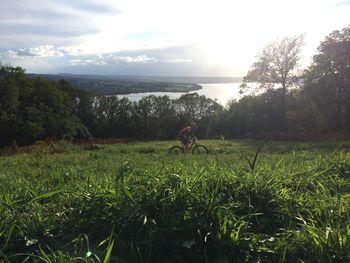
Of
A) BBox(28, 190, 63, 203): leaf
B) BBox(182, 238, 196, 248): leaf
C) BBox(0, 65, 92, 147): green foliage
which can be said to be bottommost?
BBox(0, 65, 92, 147): green foliage

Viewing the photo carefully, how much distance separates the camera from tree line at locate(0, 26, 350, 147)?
34.0m

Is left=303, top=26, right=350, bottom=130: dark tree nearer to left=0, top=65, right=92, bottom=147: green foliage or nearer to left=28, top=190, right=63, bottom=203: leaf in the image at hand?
left=0, top=65, right=92, bottom=147: green foliage

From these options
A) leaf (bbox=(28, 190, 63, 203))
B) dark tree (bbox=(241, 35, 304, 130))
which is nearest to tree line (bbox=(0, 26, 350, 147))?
dark tree (bbox=(241, 35, 304, 130))

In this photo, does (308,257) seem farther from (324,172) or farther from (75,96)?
(75,96)

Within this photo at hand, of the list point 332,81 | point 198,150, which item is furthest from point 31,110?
point 198,150

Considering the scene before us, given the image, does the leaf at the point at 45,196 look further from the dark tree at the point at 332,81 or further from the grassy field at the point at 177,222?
the dark tree at the point at 332,81

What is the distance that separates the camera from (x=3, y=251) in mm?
2898

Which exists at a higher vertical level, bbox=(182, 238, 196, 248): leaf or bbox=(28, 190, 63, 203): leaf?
bbox=(28, 190, 63, 203): leaf

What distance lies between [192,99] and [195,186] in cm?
5652

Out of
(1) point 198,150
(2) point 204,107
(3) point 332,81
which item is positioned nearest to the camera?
(1) point 198,150

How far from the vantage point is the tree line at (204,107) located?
3397cm

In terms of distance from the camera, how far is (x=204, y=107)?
59844 millimetres

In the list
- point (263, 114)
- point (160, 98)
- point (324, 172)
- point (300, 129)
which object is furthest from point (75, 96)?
point (324, 172)

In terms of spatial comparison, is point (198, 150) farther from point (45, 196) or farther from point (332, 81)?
point (332, 81)
